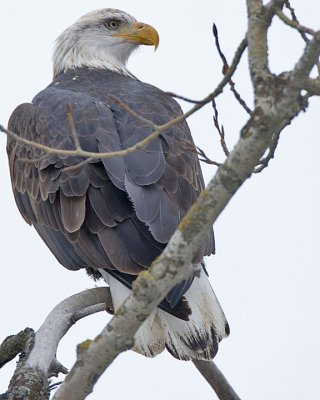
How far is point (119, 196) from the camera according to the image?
5.81 meters

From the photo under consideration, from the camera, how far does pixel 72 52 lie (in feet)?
28.3

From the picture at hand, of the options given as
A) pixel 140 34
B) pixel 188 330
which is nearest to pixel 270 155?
pixel 188 330

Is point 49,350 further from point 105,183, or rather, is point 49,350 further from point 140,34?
point 140,34

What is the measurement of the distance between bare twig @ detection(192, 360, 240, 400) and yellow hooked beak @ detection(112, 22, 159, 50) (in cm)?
348

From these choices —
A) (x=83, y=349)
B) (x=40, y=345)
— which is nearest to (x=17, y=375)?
(x=40, y=345)

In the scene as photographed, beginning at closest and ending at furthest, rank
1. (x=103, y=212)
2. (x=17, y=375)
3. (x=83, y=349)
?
1. (x=83, y=349)
2. (x=17, y=375)
3. (x=103, y=212)

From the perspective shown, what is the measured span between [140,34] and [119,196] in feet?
9.77

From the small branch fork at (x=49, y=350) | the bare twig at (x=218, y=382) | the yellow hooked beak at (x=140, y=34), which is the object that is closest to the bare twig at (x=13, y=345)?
the small branch fork at (x=49, y=350)

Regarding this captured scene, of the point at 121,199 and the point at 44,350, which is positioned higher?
the point at 121,199

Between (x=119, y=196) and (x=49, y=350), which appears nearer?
(x=49, y=350)

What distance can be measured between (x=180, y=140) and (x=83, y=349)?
10.3 feet

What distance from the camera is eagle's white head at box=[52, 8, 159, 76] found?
27.8 ft

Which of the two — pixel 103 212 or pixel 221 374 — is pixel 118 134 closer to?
pixel 103 212

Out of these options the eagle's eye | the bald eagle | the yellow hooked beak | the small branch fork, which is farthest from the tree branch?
the eagle's eye
